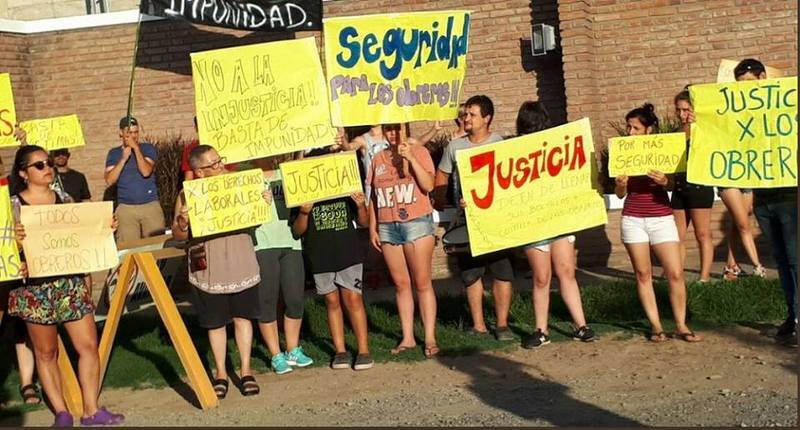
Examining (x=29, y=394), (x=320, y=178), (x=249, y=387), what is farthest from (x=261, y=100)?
(x=29, y=394)

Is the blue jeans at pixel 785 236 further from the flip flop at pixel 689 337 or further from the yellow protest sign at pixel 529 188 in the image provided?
the yellow protest sign at pixel 529 188

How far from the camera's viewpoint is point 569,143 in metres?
9.25

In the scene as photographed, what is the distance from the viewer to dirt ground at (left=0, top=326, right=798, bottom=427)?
7324 mm

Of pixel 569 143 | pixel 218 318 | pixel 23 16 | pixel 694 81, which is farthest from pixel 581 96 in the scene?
pixel 23 16

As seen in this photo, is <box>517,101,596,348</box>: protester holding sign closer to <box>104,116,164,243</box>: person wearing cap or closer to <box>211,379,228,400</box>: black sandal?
<box>211,379,228,400</box>: black sandal

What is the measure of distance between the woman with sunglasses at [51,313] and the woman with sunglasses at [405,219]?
2.34 meters

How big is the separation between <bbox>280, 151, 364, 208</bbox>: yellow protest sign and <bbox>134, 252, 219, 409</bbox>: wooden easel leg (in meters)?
1.05

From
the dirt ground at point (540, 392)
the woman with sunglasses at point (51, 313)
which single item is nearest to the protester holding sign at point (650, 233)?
the dirt ground at point (540, 392)

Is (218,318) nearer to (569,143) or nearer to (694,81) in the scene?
(569,143)

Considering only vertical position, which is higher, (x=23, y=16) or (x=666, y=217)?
(x=23, y=16)

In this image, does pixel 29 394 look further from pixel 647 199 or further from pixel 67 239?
pixel 647 199

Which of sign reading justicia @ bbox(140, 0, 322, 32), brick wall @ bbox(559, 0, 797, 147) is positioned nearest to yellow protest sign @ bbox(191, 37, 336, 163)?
sign reading justicia @ bbox(140, 0, 322, 32)

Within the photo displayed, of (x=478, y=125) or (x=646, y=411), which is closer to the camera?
(x=646, y=411)

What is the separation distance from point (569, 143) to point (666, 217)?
90 cm
